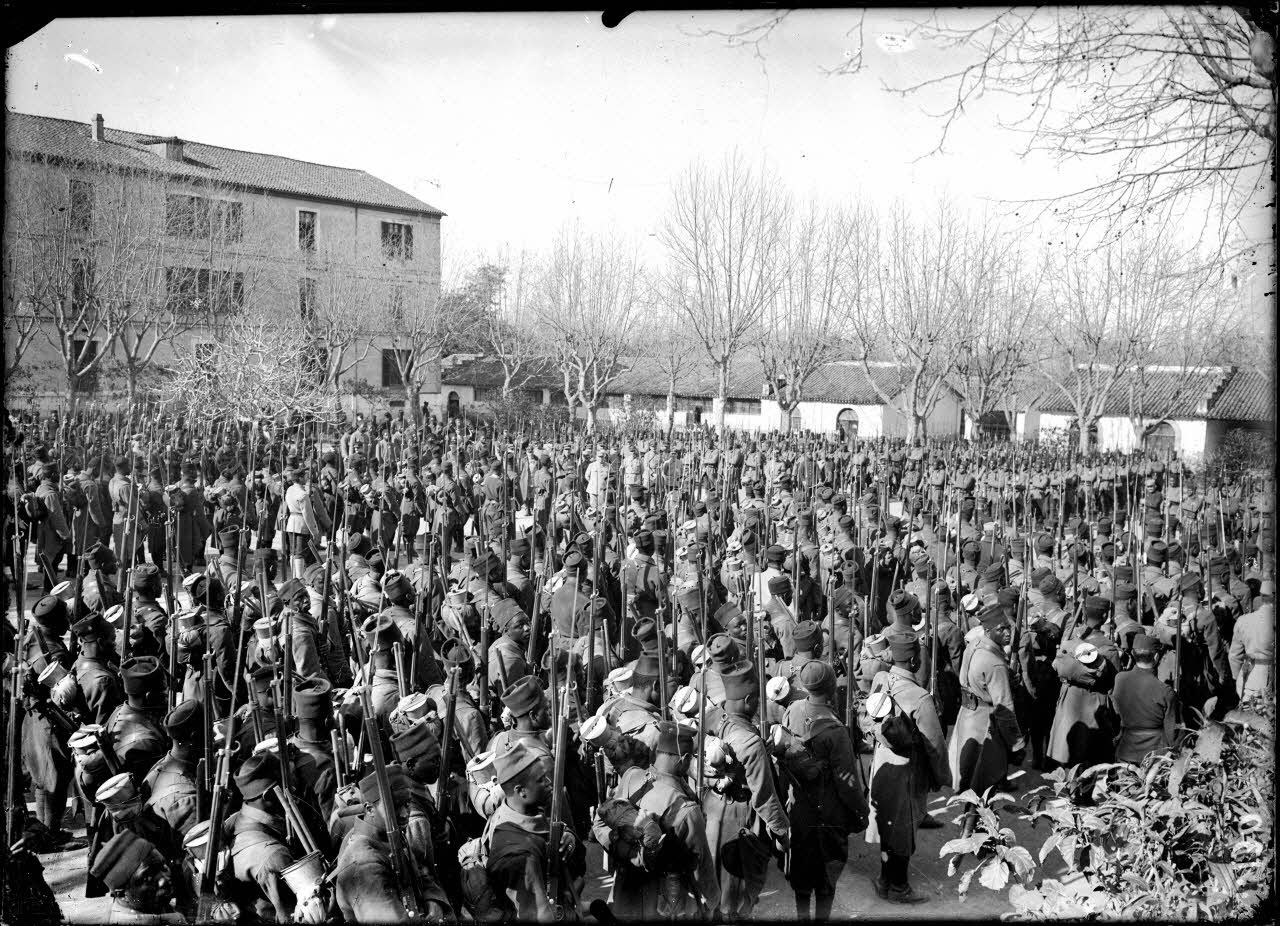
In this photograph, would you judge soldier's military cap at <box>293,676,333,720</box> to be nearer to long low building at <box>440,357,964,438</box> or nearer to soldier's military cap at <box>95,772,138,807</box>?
soldier's military cap at <box>95,772,138,807</box>

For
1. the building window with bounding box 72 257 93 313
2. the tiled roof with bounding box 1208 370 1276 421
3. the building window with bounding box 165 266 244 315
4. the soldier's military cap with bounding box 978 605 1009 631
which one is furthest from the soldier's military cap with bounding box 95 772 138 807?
the tiled roof with bounding box 1208 370 1276 421

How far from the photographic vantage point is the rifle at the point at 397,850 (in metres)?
3.37

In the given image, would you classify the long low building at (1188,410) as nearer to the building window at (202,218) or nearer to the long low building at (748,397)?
the long low building at (748,397)

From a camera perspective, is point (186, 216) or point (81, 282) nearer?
point (81, 282)

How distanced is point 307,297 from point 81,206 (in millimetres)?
10932

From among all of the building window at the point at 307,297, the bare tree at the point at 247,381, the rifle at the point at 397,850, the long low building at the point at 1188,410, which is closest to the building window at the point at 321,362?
the building window at the point at 307,297

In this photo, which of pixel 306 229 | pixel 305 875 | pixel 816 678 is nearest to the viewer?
pixel 305 875

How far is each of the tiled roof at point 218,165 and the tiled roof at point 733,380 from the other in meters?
10.9

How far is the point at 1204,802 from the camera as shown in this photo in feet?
10.3

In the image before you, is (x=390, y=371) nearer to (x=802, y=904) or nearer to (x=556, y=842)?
(x=802, y=904)

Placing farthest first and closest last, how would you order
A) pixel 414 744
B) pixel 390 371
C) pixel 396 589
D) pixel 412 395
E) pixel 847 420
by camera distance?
pixel 847 420
pixel 390 371
pixel 412 395
pixel 396 589
pixel 414 744

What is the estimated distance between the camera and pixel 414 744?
4543 mm

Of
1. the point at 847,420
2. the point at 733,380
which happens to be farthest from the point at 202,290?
the point at 847,420

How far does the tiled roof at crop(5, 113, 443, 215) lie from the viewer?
20.4 m
